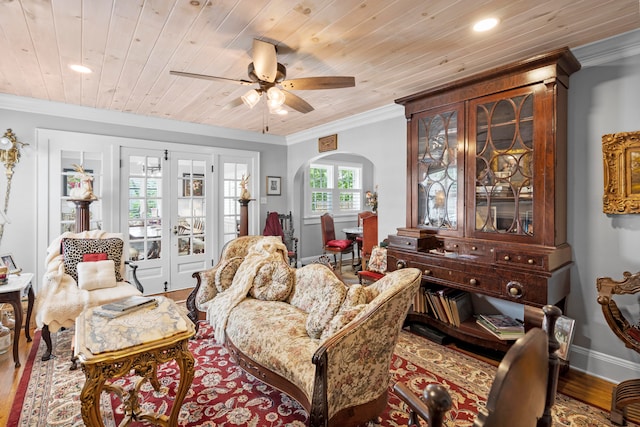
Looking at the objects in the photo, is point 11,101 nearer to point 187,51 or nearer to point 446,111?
point 187,51

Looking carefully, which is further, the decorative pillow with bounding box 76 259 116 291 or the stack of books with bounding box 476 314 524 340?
the decorative pillow with bounding box 76 259 116 291

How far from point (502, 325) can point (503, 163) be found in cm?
132

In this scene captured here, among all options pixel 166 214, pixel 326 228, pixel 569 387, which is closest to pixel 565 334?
pixel 569 387

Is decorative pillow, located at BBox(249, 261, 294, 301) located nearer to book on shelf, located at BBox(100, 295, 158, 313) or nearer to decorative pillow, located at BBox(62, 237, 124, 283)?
book on shelf, located at BBox(100, 295, 158, 313)

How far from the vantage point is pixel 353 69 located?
2.68 metres

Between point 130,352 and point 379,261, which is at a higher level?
point 379,261

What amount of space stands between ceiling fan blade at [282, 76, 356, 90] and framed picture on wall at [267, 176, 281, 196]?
3355 millimetres

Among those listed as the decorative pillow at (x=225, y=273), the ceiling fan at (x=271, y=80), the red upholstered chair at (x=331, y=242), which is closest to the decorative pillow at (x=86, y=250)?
the decorative pillow at (x=225, y=273)

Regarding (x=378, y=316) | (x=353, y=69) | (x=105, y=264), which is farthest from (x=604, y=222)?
(x=105, y=264)

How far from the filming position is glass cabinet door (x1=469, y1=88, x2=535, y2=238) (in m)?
2.38

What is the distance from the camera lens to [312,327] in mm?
2070

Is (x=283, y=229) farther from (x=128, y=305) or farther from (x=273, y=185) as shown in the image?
(x=128, y=305)

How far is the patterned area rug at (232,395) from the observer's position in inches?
75.4

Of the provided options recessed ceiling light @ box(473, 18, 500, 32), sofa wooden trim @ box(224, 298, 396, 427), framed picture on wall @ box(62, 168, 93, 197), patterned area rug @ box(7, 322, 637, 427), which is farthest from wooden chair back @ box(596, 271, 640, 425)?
framed picture on wall @ box(62, 168, 93, 197)
